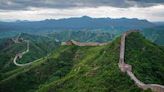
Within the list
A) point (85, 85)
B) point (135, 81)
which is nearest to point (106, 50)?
point (85, 85)

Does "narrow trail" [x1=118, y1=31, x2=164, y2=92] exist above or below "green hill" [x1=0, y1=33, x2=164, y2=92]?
above

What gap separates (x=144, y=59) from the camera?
124m

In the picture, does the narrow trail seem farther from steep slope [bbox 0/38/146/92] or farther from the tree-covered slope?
the tree-covered slope

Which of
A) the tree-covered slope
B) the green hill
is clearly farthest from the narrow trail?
the tree-covered slope

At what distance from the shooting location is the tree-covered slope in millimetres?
107812

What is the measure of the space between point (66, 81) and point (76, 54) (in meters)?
37.6

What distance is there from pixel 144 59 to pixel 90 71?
16.8 meters

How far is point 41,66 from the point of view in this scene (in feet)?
550

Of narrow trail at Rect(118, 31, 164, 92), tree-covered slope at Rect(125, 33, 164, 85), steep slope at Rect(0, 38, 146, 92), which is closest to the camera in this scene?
narrow trail at Rect(118, 31, 164, 92)

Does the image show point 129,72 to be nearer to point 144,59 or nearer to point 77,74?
point 144,59

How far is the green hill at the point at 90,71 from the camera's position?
104688 mm

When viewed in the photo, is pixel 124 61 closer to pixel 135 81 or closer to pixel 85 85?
pixel 85 85

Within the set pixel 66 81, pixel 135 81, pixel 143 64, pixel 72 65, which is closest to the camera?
pixel 135 81

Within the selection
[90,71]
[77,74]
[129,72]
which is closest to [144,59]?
[90,71]
